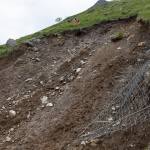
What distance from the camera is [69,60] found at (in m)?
29.0

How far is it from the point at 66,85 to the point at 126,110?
565 cm

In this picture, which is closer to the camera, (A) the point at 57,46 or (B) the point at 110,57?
(B) the point at 110,57

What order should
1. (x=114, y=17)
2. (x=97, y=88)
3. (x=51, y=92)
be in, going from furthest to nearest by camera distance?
(x=114, y=17), (x=51, y=92), (x=97, y=88)

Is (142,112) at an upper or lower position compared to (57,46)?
lower

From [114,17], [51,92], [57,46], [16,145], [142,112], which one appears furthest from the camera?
[114,17]

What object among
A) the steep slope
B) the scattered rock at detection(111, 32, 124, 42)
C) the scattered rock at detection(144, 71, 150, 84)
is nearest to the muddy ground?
the steep slope

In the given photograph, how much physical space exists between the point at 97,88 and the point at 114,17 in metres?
13.5

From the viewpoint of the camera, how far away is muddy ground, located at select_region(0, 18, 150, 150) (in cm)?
2052

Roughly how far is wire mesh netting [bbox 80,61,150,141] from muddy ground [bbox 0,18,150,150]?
1.30 ft

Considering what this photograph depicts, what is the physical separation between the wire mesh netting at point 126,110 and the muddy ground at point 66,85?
398 mm

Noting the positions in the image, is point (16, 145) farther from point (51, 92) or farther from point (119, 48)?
point (119, 48)

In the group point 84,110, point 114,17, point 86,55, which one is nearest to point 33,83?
point 86,55

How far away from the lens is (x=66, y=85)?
25375 mm

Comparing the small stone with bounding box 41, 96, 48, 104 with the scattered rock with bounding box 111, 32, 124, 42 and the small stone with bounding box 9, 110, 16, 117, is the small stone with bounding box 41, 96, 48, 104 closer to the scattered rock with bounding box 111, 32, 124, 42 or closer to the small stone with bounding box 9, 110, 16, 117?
the small stone with bounding box 9, 110, 16, 117
